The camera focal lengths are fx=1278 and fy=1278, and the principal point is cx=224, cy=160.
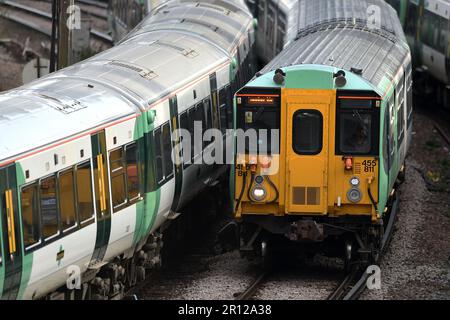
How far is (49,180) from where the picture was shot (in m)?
12.2

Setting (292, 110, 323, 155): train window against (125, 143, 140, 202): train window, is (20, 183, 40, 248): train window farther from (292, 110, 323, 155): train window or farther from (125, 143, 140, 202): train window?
(292, 110, 323, 155): train window

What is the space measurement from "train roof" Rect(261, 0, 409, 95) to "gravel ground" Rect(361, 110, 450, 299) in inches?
90.8

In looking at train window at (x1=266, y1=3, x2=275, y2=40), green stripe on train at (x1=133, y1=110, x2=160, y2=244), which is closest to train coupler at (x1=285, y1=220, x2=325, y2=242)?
green stripe on train at (x1=133, y1=110, x2=160, y2=244)

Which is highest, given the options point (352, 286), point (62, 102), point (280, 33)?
point (62, 102)

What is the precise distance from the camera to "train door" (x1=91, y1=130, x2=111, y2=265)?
1333 cm

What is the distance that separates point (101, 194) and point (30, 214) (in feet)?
5.48

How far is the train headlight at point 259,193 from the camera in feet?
49.4

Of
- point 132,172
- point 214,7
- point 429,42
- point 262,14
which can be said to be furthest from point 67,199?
point 429,42

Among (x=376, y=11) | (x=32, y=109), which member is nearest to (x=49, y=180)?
(x=32, y=109)

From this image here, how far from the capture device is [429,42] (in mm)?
29359

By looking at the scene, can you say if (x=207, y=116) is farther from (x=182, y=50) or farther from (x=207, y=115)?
(x=182, y=50)

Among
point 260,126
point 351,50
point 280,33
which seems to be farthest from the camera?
point 280,33

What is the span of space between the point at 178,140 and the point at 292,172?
6.51ft
